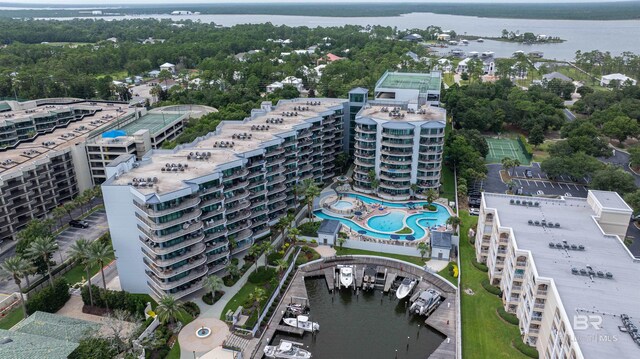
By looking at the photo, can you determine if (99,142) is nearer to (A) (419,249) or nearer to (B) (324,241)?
(B) (324,241)

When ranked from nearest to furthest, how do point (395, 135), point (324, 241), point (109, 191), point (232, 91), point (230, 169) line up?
point (109, 191) → point (230, 169) → point (324, 241) → point (395, 135) → point (232, 91)

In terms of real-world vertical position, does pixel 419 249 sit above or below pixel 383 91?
below

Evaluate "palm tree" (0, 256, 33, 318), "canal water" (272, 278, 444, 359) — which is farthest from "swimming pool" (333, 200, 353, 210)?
"palm tree" (0, 256, 33, 318)

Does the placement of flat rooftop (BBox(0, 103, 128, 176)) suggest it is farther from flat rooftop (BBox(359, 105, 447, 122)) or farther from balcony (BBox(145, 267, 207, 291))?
flat rooftop (BBox(359, 105, 447, 122))

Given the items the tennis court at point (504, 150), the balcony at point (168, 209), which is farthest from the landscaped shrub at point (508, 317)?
the tennis court at point (504, 150)

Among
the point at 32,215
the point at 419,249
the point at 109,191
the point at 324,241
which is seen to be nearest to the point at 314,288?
the point at 324,241

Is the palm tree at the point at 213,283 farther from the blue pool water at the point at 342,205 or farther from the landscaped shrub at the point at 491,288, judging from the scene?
the landscaped shrub at the point at 491,288
